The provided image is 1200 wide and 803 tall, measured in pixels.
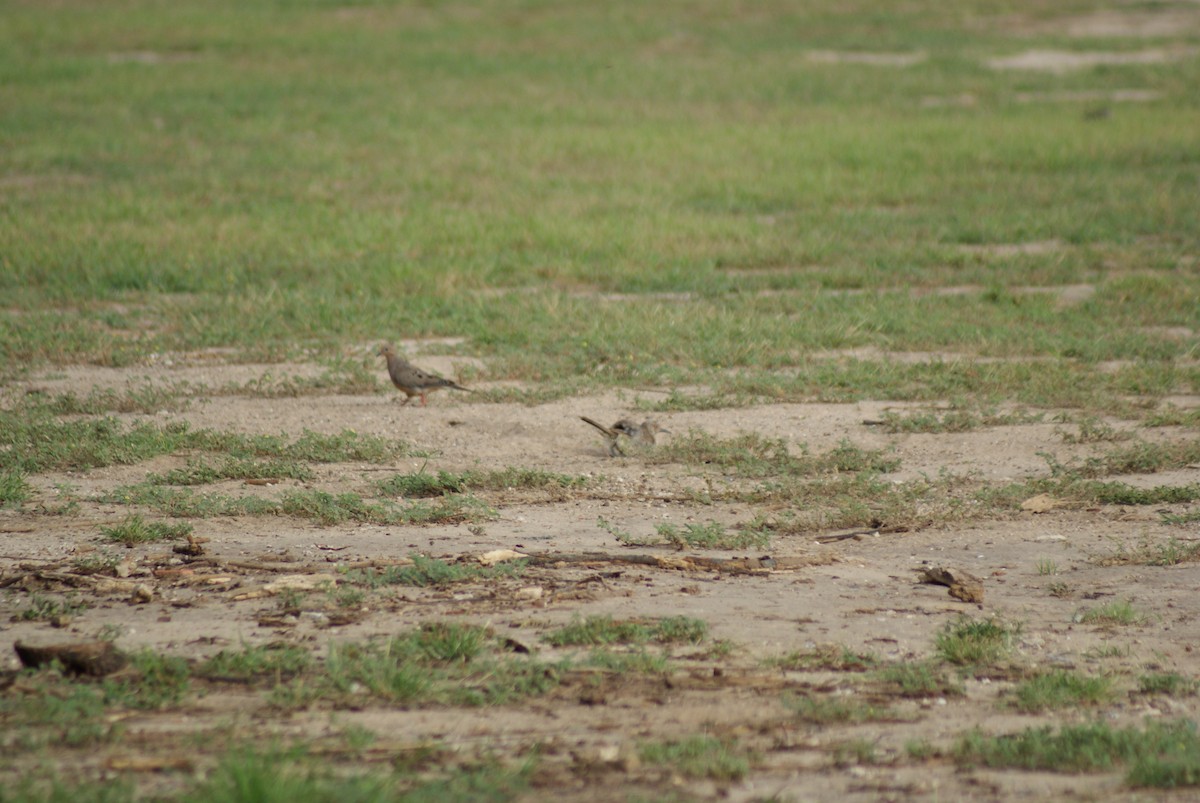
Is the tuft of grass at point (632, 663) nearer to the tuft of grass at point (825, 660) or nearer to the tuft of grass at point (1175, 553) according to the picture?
the tuft of grass at point (825, 660)

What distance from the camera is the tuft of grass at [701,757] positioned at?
4.09 meters

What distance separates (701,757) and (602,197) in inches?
491

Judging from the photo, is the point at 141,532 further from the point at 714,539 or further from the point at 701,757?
the point at 701,757

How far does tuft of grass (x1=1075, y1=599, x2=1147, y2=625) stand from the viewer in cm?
548

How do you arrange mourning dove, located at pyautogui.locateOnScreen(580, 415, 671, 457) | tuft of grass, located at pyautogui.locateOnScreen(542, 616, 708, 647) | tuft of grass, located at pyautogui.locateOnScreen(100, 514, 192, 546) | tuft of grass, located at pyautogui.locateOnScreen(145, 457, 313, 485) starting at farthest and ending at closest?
mourning dove, located at pyautogui.locateOnScreen(580, 415, 671, 457), tuft of grass, located at pyautogui.locateOnScreen(145, 457, 313, 485), tuft of grass, located at pyautogui.locateOnScreen(100, 514, 192, 546), tuft of grass, located at pyautogui.locateOnScreen(542, 616, 708, 647)

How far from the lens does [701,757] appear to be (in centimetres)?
417

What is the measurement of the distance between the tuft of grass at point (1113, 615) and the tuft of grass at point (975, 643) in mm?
363

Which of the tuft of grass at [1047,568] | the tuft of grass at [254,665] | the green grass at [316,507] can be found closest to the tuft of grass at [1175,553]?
the tuft of grass at [1047,568]

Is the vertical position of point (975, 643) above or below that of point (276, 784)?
below

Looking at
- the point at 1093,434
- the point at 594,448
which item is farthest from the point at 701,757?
the point at 1093,434

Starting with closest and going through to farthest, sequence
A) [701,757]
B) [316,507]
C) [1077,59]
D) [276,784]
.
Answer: [276,784] < [701,757] < [316,507] < [1077,59]

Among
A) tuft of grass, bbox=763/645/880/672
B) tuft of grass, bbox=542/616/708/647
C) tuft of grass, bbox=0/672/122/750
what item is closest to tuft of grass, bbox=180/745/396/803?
tuft of grass, bbox=0/672/122/750

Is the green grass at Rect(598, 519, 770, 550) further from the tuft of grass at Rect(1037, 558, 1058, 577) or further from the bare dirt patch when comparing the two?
the bare dirt patch

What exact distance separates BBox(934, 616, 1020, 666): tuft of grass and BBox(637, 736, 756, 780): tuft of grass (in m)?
1.16
